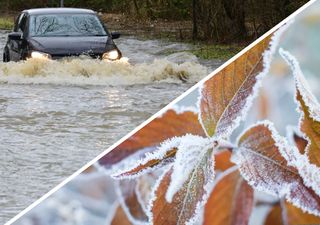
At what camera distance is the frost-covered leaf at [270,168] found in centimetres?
288

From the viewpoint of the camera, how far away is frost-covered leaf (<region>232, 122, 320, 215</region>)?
2879 millimetres

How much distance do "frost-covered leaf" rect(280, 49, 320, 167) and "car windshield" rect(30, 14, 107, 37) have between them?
47.9 ft

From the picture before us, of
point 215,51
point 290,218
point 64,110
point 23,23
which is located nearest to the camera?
point 290,218

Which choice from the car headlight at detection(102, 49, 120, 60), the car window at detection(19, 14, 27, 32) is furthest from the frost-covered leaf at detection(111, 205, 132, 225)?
the car window at detection(19, 14, 27, 32)

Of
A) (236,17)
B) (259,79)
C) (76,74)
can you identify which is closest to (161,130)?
(259,79)

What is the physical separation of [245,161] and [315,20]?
49 cm

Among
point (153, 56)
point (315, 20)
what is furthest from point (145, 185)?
point (153, 56)

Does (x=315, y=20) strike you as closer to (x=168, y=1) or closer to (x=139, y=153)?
(x=139, y=153)

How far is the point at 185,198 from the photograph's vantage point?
2934 mm

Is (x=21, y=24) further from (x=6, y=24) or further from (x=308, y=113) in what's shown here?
(x=6, y=24)

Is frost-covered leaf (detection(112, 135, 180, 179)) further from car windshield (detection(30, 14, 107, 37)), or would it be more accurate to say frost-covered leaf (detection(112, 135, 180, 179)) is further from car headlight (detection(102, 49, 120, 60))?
car windshield (detection(30, 14, 107, 37))

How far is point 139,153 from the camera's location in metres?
2.96

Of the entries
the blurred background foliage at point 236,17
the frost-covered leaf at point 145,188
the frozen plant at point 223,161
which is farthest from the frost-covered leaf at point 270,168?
the blurred background foliage at point 236,17

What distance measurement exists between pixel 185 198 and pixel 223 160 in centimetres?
17
